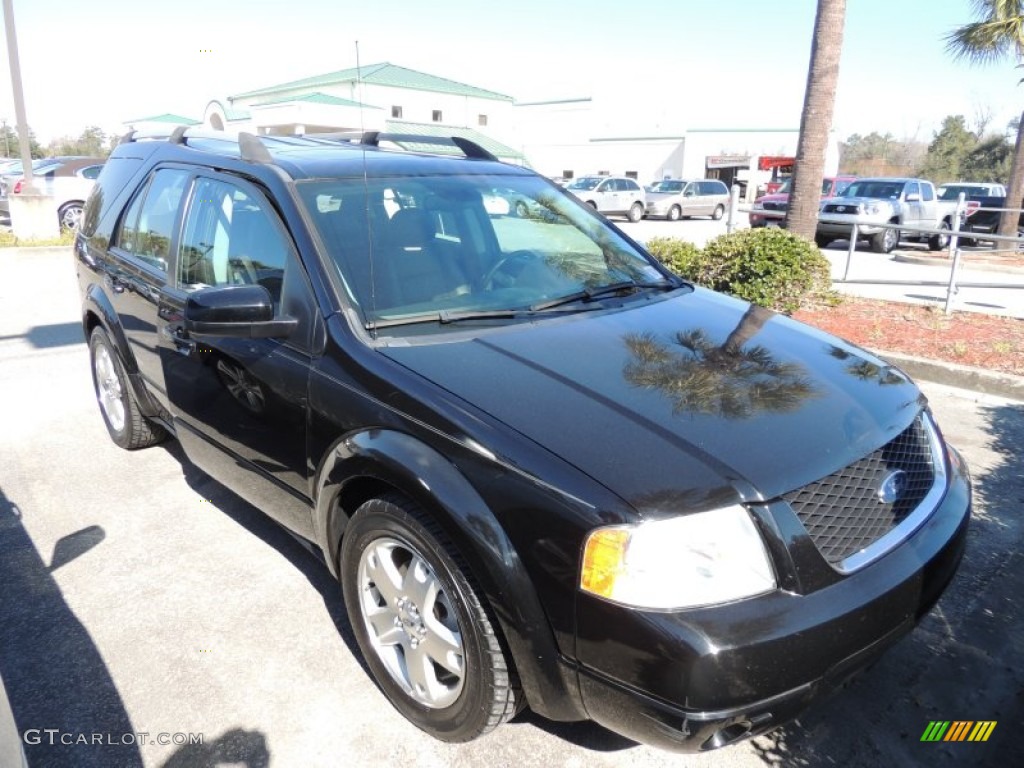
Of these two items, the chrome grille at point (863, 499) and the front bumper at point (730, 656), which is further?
the chrome grille at point (863, 499)

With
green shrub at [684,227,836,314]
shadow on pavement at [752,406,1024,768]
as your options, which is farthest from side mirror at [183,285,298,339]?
green shrub at [684,227,836,314]

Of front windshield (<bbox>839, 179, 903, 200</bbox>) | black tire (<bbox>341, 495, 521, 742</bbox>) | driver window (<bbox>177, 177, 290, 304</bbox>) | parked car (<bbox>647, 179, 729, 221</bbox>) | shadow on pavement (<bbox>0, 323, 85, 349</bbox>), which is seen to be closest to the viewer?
black tire (<bbox>341, 495, 521, 742</bbox>)

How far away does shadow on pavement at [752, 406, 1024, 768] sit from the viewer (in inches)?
94.5

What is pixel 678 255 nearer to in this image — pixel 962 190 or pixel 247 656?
pixel 247 656

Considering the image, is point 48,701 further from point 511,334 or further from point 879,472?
point 879,472

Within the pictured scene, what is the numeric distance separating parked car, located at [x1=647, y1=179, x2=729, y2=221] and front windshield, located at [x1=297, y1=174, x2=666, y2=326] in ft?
89.6

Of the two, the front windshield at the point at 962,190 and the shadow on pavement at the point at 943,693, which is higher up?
the front windshield at the point at 962,190

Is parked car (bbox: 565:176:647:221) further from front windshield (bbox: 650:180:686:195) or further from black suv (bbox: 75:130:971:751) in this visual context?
black suv (bbox: 75:130:971:751)

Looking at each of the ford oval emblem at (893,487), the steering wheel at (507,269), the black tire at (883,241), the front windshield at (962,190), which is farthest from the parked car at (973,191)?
the ford oval emblem at (893,487)

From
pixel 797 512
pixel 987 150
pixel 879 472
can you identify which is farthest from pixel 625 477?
pixel 987 150

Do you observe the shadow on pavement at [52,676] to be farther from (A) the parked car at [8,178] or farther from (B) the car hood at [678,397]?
(A) the parked car at [8,178]

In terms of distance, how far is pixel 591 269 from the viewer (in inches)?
134

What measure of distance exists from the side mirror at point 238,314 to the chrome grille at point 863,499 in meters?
1.83

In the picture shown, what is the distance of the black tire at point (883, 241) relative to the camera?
55.3ft
